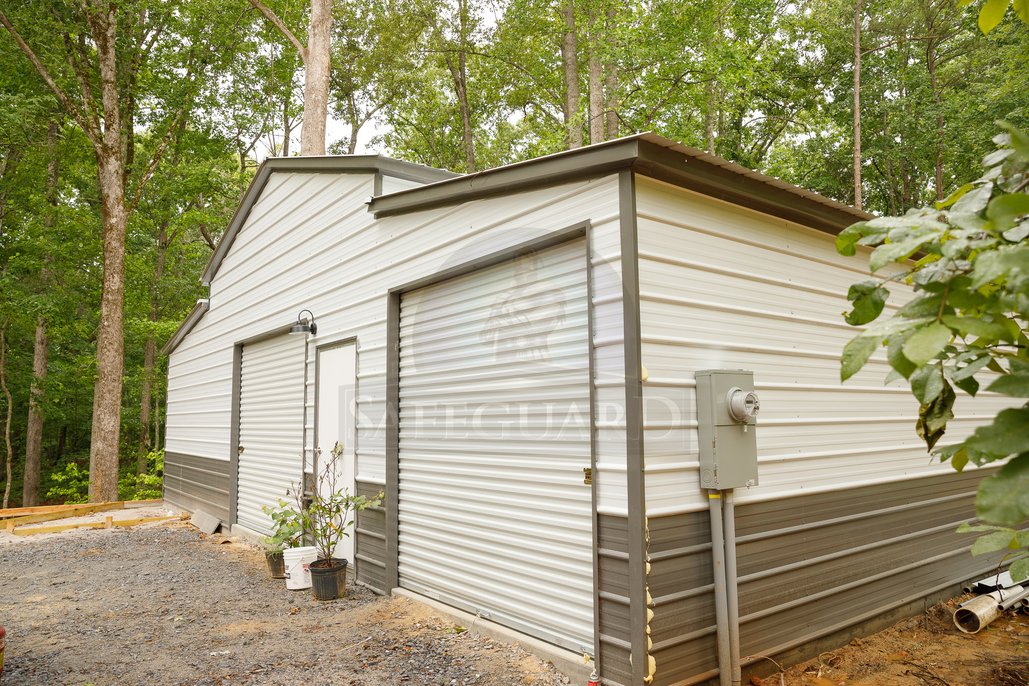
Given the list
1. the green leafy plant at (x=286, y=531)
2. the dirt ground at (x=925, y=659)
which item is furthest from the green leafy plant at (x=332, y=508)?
the dirt ground at (x=925, y=659)

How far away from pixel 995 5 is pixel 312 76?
11.1 m

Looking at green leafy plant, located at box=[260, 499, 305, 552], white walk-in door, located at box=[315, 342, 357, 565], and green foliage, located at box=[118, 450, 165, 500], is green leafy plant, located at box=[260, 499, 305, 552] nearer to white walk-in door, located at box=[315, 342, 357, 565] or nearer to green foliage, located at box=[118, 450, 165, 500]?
white walk-in door, located at box=[315, 342, 357, 565]

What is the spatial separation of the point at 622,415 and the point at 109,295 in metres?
13.1

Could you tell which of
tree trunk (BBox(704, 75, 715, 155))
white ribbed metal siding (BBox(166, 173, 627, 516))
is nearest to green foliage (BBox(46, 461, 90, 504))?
white ribbed metal siding (BBox(166, 173, 627, 516))

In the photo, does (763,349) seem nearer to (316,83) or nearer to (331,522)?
(331,522)

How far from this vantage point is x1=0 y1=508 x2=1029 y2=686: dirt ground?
4.08 metres

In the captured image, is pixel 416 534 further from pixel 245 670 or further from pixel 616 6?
pixel 616 6

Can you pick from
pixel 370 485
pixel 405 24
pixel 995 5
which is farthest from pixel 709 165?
pixel 405 24

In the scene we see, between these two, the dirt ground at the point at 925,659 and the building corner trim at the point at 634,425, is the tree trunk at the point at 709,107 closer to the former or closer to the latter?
the dirt ground at the point at 925,659

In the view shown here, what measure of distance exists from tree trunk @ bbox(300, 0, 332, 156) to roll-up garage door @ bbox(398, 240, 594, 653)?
6.23 metres

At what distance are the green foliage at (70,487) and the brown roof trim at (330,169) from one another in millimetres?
9419

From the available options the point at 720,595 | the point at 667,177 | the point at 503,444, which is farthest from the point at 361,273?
the point at 720,595

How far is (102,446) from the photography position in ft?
43.0

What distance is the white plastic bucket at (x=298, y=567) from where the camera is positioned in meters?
6.26
